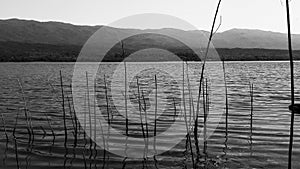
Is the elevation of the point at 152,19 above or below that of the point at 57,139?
above

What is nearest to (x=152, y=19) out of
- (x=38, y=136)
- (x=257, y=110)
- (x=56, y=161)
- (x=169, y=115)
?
(x=56, y=161)

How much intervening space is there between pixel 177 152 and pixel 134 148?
113 centimetres

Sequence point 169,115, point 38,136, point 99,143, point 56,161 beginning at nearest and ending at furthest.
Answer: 1. point 56,161
2. point 99,143
3. point 38,136
4. point 169,115

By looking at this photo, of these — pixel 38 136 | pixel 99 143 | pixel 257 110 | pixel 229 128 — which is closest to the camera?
pixel 99 143

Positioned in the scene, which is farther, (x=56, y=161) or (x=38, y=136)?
(x=38, y=136)

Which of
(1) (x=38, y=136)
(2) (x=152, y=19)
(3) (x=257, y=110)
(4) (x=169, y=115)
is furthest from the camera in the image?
(3) (x=257, y=110)

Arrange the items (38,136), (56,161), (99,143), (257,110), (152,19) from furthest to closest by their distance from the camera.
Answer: (257,110)
(38,136)
(99,143)
(152,19)
(56,161)

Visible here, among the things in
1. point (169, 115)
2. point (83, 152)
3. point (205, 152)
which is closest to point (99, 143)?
point (83, 152)

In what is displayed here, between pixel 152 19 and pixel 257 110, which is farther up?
pixel 152 19

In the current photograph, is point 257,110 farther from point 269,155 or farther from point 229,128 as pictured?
point 269,155

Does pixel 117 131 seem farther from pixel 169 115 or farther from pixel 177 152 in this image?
pixel 169 115

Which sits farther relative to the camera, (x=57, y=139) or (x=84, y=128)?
(x=84, y=128)

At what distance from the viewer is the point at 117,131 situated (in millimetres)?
13172

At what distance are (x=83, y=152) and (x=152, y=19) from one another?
374 centimetres
